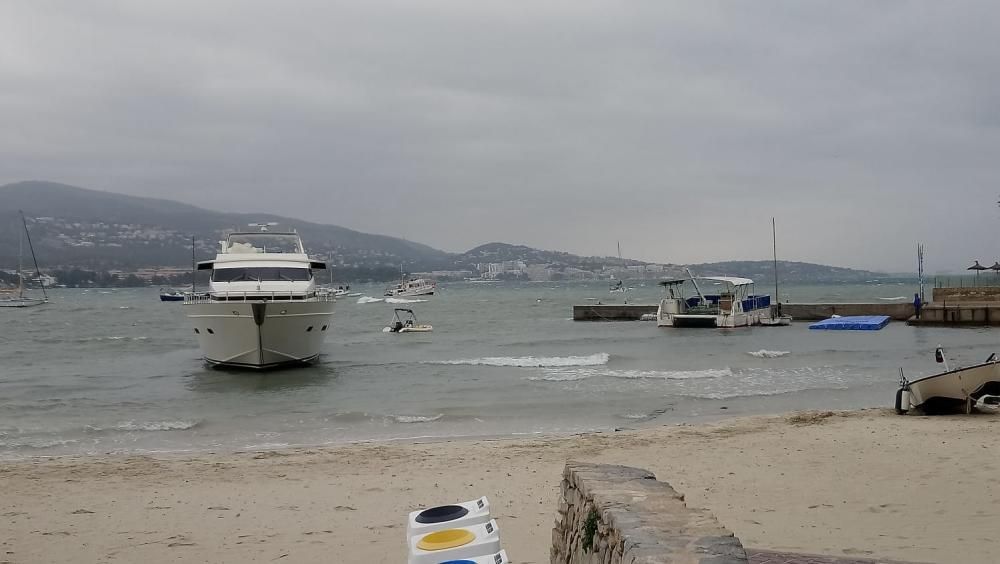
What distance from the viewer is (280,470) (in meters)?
11.1

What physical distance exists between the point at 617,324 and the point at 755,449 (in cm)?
4000

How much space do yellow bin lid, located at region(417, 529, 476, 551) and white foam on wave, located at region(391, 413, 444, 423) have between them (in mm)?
12236

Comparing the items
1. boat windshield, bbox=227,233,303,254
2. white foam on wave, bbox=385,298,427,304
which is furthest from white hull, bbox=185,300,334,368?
white foam on wave, bbox=385,298,427,304

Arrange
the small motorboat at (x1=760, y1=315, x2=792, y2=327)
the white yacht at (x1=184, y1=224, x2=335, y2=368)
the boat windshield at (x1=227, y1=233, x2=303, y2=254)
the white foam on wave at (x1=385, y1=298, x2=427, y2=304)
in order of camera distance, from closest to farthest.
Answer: the white yacht at (x1=184, y1=224, x2=335, y2=368) < the boat windshield at (x1=227, y1=233, x2=303, y2=254) < the small motorboat at (x1=760, y1=315, x2=792, y2=327) < the white foam on wave at (x1=385, y1=298, x2=427, y2=304)

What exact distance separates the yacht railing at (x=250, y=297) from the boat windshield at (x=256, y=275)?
0.76m

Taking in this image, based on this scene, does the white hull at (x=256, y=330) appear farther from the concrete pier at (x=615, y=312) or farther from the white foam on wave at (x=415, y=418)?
the concrete pier at (x=615, y=312)

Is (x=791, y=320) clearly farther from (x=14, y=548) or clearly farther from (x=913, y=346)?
(x=14, y=548)

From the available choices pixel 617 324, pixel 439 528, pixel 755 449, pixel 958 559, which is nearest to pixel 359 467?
pixel 755 449

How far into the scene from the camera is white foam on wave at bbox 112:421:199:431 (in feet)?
53.9

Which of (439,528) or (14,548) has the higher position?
(439,528)

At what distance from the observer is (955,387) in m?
13.8

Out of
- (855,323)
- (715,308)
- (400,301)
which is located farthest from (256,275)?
(400,301)

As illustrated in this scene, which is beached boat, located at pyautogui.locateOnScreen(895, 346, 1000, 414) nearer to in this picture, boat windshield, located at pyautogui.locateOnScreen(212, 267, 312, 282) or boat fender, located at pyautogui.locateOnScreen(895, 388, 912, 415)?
boat fender, located at pyautogui.locateOnScreen(895, 388, 912, 415)

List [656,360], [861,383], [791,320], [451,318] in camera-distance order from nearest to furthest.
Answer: [861,383] → [656,360] → [791,320] → [451,318]
